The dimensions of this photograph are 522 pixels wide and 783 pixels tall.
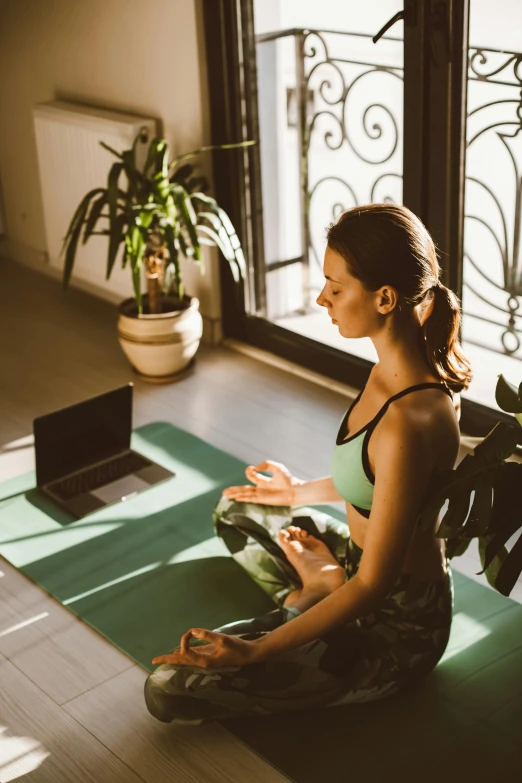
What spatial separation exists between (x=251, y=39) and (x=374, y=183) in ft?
2.19

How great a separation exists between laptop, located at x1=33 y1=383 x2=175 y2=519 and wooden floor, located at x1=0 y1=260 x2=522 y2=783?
0.21 m

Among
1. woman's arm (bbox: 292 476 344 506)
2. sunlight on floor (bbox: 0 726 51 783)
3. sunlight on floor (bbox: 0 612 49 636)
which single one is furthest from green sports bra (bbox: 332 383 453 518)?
sunlight on floor (bbox: 0 612 49 636)

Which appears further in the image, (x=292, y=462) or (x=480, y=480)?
(x=292, y=462)

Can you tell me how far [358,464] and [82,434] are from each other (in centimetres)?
127

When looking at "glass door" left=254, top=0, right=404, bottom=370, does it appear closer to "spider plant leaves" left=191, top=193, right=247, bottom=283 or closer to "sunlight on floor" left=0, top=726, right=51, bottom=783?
"spider plant leaves" left=191, top=193, right=247, bottom=283

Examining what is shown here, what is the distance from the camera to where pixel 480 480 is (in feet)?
5.98

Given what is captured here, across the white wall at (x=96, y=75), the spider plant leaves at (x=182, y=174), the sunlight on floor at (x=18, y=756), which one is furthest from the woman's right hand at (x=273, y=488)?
the white wall at (x=96, y=75)

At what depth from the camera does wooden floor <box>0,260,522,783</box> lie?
2.04 meters

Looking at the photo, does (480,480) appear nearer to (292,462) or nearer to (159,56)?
(292,462)

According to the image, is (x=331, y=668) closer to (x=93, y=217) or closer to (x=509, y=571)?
(x=509, y=571)

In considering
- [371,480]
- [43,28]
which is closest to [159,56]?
[43,28]

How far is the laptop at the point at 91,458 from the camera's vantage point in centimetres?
293

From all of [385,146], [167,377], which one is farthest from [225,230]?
[385,146]

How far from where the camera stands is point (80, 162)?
4.09m
